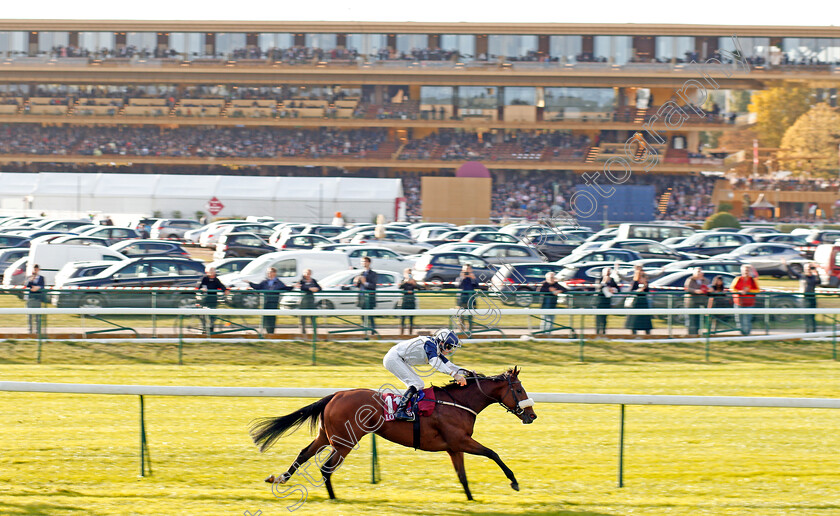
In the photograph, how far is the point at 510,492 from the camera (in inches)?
300

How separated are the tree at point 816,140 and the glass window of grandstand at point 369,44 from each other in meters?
28.9

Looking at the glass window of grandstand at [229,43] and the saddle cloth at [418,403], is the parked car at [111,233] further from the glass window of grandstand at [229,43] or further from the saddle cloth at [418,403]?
the glass window of grandstand at [229,43]

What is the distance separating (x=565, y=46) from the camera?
63000 millimetres

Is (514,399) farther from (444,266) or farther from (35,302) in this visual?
(444,266)

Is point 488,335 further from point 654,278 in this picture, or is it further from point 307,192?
point 307,192

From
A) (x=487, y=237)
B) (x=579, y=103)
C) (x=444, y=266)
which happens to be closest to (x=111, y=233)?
(x=487, y=237)

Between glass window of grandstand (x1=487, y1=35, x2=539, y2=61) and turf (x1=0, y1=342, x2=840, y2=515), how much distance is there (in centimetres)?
5152

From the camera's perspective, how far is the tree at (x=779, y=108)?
64875mm

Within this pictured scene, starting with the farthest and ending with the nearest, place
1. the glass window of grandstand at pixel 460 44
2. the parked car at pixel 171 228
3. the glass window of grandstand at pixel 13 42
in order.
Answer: the glass window of grandstand at pixel 13 42, the glass window of grandstand at pixel 460 44, the parked car at pixel 171 228

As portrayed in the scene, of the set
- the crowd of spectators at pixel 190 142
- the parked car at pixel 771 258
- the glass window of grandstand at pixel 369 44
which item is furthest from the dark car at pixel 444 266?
the glass window of grandstand at pixel 369 44

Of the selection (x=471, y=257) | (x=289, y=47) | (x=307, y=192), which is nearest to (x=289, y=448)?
(x=471, y=257)

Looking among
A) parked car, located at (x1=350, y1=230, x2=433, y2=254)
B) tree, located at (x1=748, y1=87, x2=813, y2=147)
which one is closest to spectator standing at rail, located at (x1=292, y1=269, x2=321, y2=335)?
parked car, located at (x1=350, y1=230, x2=433, y2=254)

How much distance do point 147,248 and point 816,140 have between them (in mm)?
49907

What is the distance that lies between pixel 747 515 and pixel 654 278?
1702 centimetres
